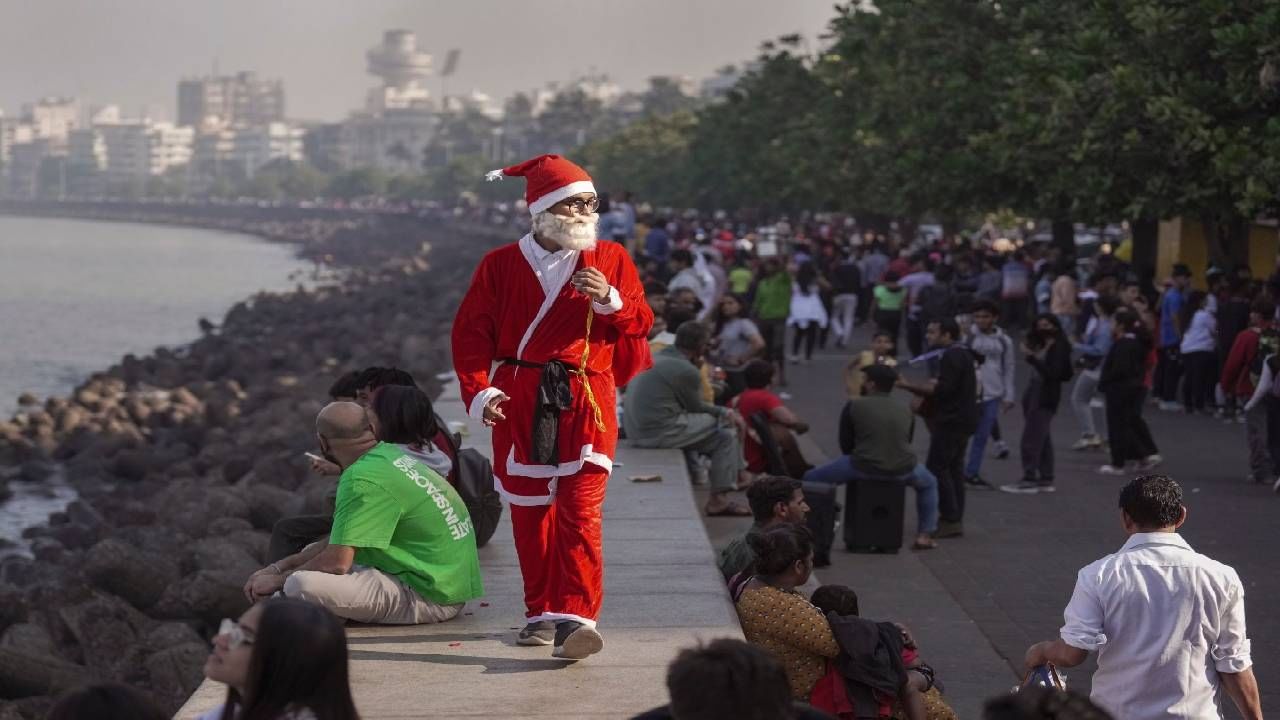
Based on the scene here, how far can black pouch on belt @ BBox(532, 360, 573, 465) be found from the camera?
741 cm

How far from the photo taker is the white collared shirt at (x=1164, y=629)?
602cm

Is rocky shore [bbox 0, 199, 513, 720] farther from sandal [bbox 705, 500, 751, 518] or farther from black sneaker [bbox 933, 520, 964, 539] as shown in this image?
black sneaker [bbox 933, 520, 964, 539]

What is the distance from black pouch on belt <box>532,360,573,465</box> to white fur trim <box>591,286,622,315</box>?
0.94 feet

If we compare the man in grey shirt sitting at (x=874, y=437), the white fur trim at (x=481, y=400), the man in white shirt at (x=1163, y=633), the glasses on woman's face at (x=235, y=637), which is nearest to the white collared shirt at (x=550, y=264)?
the white fur trim at (x=481, y=400)

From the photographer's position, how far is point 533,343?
754cm

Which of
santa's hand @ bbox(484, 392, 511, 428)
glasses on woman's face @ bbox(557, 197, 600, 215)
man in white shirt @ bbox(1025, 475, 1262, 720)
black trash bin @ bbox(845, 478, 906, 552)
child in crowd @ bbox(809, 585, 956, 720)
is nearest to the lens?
man in white shirt @ bbox(1025, 475, 1262, 720)

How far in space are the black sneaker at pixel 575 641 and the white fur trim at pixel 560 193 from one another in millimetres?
1574

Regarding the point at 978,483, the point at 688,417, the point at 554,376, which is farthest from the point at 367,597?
the point at 978,483

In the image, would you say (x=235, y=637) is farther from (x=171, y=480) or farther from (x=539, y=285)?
(x=171, y=480)

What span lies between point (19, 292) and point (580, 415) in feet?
293

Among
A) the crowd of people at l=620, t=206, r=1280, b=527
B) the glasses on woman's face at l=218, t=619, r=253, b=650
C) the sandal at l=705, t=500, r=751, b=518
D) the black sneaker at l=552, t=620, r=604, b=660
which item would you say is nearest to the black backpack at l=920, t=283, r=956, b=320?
the crowd of people at l=620, t=206, r=1280, b=527

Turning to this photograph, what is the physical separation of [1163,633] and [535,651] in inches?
103

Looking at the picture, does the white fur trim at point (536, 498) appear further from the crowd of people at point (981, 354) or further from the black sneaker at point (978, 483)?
the black sneaker at point (978, 483)

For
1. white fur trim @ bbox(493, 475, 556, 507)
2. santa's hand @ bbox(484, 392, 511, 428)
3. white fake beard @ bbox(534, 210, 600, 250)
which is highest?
white fake beard @ bbox(534, 210, 600, 250)
